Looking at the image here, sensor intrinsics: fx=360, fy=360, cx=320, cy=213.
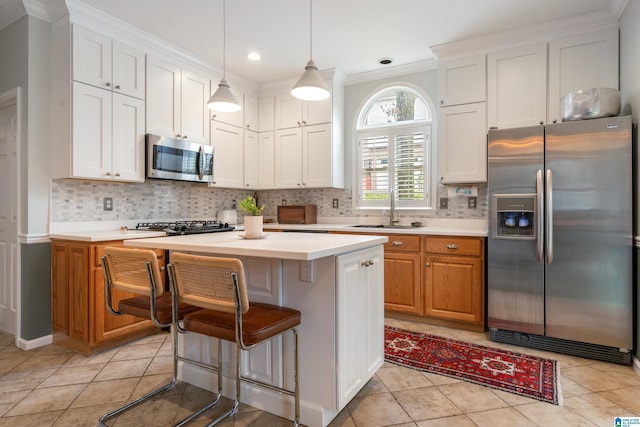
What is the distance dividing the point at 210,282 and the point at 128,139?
2292 millimetres

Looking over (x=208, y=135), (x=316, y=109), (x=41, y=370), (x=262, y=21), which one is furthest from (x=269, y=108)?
(x=41, y=370)

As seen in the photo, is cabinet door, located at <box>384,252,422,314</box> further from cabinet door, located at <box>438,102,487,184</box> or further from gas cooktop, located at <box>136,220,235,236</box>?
gas cooktop, located at <box>136,220,235,236</box>

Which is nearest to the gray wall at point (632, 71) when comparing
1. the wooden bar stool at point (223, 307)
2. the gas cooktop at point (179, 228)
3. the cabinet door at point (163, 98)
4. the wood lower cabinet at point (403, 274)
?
the wood lower cabinet at point (403, 274)

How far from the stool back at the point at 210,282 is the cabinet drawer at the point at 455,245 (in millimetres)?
2210

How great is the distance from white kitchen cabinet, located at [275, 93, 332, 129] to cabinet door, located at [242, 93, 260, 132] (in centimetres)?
30

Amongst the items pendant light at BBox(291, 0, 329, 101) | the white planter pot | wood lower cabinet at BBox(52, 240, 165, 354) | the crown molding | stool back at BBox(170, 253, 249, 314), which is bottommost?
wood lower cabinet at BBox(52, 240, 165, 354)

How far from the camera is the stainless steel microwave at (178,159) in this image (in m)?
3.36

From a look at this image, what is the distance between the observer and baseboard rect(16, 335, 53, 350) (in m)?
2.85

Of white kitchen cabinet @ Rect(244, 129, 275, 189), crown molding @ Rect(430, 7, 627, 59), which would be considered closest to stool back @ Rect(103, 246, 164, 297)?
white kitchen cabinet @ Rect(244, 129, 275, 189)

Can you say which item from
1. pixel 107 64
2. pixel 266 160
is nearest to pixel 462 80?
pixel 266 160

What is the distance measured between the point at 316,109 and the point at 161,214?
2117 millimetres

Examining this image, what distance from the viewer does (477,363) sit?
8.41 ft

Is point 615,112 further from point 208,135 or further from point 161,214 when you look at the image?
point 161,214

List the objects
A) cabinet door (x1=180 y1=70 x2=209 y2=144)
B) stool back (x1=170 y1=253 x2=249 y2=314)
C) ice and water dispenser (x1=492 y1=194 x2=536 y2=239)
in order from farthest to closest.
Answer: cabinet door (x1=180 y1=70 x2=209 y2=144) < ice and water dispenser (x1=492 y1=194 x2=536 y2=239) < stool back (x1=170 y1=253 x2=249 y2=314)
